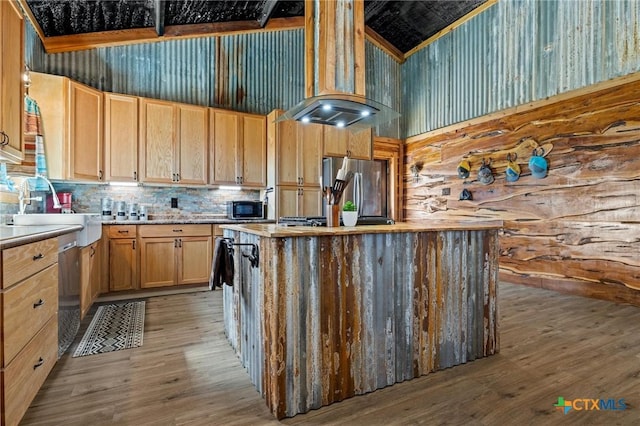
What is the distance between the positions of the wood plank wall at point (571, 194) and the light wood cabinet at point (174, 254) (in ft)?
14.5

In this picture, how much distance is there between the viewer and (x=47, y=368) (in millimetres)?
1940

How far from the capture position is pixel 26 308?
5.27ft

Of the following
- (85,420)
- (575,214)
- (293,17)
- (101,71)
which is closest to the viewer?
(85,420)

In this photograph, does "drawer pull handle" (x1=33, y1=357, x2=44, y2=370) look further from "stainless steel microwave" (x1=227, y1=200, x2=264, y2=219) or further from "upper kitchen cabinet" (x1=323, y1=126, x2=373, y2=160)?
"upper kitchen cabinet" (x1=323, y1=126, x2=373, y2=160)

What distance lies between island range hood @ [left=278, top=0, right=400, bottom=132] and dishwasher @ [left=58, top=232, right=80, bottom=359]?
206 cm

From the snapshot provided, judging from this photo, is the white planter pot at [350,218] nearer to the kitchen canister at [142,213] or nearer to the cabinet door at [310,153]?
the cabinet door at [310,153]

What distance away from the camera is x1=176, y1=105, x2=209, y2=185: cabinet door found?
4.53m

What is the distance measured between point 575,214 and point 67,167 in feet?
20.9

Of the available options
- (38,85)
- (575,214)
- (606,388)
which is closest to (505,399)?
(606,388)

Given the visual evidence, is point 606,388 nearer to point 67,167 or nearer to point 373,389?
point 373,389

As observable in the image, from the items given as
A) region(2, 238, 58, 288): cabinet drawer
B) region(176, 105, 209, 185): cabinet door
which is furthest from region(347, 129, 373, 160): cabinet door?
region(2, 238, 58, 288): cabinet drawer

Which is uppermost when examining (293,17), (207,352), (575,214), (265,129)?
(293,17)

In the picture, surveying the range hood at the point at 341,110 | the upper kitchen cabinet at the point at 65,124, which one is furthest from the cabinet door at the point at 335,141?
the upper kitchen cabinet at the point at 65,124

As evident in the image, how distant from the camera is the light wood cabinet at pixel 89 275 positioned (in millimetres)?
2922
